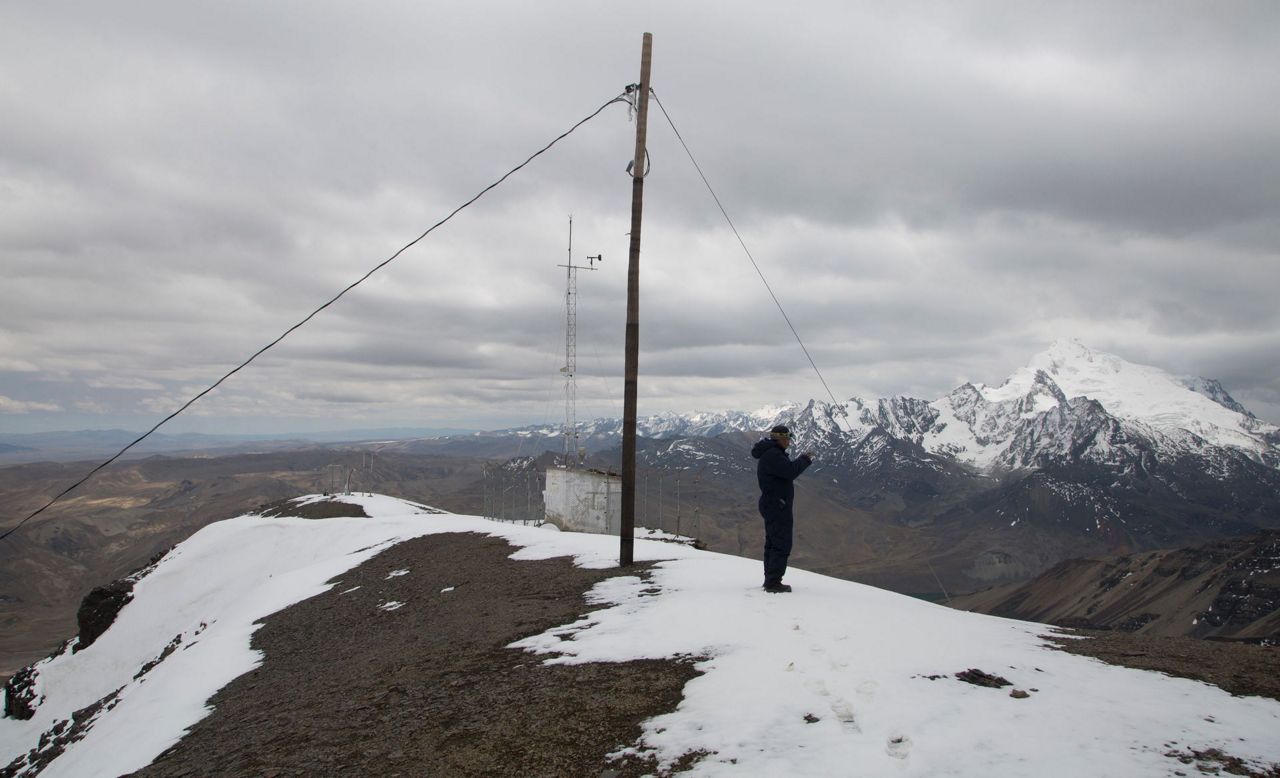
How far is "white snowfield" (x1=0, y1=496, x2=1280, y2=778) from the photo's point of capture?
6297 millimetres

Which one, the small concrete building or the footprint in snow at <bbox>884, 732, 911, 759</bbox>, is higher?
the footprint in snow at <bbox>884, 732, 911, 759</bbox>

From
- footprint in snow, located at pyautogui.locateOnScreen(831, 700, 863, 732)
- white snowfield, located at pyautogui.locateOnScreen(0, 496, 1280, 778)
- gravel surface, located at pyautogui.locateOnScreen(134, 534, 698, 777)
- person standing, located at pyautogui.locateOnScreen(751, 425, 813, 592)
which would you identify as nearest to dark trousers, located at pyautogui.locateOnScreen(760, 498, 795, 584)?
person standing, located at pyautogui.locateOnScreen(751, 425, 813, 592)

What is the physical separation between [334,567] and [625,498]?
632 inches

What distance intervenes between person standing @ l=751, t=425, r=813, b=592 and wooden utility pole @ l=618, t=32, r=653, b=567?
491 cm

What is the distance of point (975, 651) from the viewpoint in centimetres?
934

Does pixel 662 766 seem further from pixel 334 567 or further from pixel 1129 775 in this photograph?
pixel 334 567

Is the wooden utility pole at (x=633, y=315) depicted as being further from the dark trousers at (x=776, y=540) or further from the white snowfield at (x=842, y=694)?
the dark trousers at (x=776, y=540)

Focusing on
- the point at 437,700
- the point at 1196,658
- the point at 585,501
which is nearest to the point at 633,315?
the point at 437,700

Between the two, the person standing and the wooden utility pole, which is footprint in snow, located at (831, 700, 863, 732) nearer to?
the person standing

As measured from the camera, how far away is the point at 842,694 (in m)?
7.72

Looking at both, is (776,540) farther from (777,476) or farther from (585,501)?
(585,501)

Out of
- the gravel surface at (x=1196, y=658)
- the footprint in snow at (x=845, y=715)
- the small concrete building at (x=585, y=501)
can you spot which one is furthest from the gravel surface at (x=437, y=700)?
the small concrete building at (x=585, y=501)

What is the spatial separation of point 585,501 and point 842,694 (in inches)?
1403

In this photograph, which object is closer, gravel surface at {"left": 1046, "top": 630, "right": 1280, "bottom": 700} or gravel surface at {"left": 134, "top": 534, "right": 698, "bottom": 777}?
gravel surface at {"left": 134, "top": 534, "right": 698, "bottom": 777}
